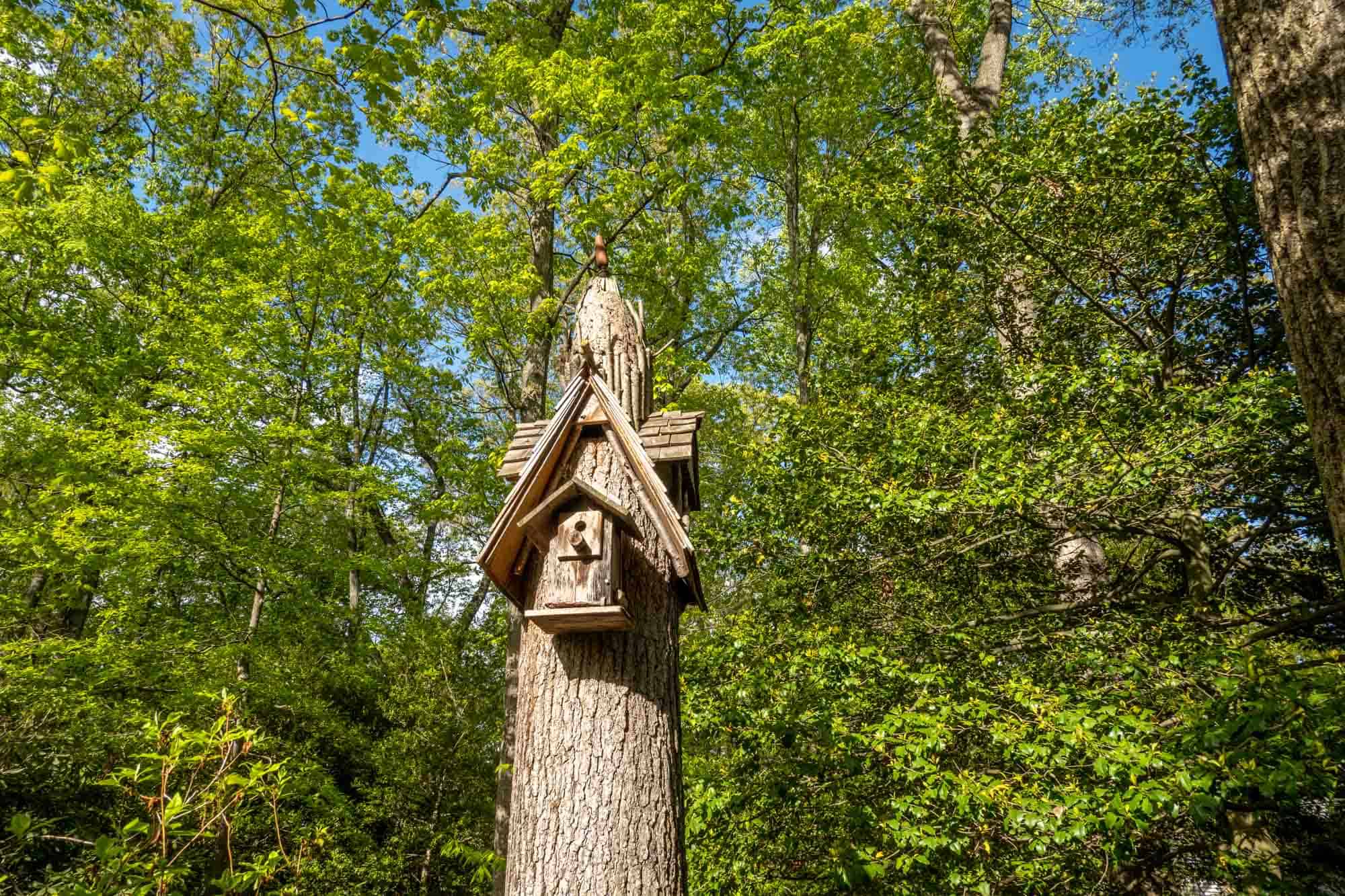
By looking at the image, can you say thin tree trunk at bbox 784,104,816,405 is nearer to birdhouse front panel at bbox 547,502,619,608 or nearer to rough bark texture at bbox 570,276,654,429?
rough bark texture at bbox 570,276,654,429

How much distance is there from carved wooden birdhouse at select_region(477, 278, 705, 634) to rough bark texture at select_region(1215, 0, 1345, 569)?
1850 mm

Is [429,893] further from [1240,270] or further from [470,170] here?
[1240,270]

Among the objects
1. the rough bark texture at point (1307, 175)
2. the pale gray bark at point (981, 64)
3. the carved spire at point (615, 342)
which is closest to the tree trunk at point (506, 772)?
the carved spire at point (615, 342)

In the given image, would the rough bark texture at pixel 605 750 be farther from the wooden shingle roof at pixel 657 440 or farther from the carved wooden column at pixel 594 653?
the wooden shingle roof at pixel 657 440

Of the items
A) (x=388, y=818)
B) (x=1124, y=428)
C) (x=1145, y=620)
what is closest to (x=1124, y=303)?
(x=1124, y=428)

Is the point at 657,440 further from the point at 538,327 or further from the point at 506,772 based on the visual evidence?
the point at 538,327

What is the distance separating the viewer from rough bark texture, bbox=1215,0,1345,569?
73.8 inches

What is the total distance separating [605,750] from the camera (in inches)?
79.8

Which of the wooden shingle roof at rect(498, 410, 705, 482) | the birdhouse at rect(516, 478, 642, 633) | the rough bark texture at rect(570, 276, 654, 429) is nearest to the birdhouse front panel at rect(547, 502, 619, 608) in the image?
the birdhouse at rect(516, 478, 642, 633)

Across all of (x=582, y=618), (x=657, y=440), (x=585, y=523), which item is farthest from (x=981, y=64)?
(x=582, y=618)

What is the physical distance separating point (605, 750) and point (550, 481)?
0.89 m

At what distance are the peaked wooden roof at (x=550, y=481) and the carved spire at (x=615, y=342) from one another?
314 millimetres

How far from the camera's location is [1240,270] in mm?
4719

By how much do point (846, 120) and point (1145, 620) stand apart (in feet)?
34.7
